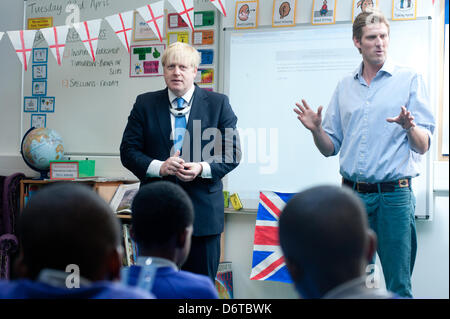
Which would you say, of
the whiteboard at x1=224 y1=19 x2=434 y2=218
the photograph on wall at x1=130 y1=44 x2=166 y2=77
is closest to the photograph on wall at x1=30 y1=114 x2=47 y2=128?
the photograph on wall at x1=130 y1=44 x2=166 y2=77

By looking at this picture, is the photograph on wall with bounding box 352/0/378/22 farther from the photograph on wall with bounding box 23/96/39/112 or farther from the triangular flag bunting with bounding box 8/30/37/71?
the photograph on wall with bounding box 23/96/39/112

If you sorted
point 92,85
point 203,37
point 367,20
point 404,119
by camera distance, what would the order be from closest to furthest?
point 404,119, point 367,20, point 203,37, point 92,85

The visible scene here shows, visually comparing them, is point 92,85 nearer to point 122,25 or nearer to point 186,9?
point 122,25

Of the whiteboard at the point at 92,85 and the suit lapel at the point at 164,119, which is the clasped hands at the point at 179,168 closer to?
the suit lapel at the point at 164,119

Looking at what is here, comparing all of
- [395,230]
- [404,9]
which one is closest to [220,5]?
[404,9]

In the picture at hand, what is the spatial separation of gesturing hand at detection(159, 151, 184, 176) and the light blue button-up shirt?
0.70 m

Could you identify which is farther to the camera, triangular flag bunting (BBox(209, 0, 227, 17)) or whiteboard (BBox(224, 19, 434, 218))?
triangular flag bunting (BBox(209, 0, 227, 17))

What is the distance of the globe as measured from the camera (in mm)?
3480

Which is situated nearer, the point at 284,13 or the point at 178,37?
the point at 284,13

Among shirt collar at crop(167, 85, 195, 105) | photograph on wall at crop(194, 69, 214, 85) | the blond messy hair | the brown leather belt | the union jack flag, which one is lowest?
the union jack flag

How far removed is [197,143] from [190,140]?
34mm

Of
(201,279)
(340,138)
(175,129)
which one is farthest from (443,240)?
(201,279)

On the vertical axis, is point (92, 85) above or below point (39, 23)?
below

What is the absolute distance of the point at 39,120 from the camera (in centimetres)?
384
